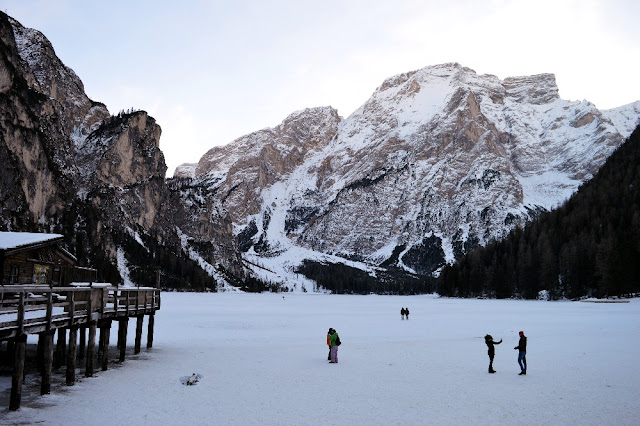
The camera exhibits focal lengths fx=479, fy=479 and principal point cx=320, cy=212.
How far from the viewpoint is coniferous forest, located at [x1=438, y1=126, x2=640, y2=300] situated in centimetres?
9094

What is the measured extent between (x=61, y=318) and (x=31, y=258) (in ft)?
57.1

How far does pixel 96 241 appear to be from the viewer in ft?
542

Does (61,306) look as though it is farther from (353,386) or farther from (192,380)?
(353,386)

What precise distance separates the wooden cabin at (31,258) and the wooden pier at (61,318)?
455 cm

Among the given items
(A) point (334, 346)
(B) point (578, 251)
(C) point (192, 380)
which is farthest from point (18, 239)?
(B) point (578, 251)

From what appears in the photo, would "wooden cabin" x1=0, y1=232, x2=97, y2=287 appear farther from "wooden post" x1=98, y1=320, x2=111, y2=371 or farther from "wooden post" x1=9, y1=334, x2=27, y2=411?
"wooden post" x1=9, y1=334, x2=27, y2=411

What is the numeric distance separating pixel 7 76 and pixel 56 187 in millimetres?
40556

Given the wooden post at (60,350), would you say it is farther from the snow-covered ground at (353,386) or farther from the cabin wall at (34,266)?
the cabin wall at (34,266)

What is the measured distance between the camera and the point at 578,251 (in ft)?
347

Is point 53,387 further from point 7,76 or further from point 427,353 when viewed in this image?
point 7,76

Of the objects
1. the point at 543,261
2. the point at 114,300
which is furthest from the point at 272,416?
the point at 543,261

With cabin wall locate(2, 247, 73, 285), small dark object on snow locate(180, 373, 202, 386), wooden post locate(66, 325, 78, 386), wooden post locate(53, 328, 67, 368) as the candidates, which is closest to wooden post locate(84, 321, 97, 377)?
wooden post locate(66, 325, 78, 386)

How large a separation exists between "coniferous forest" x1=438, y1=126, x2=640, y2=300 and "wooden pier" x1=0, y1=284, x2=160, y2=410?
291 ft

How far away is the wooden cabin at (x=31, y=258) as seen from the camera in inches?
1198
